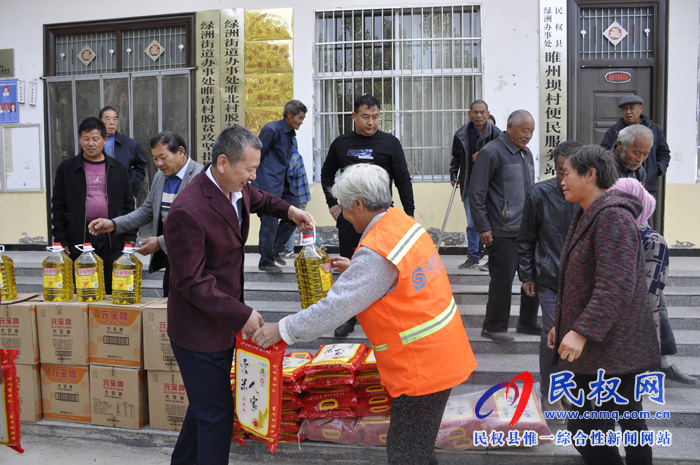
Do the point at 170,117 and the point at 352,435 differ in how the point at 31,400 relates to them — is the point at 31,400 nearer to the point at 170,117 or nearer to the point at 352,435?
the point at 352,435

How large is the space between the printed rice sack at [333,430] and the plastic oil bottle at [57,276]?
1.80 metres

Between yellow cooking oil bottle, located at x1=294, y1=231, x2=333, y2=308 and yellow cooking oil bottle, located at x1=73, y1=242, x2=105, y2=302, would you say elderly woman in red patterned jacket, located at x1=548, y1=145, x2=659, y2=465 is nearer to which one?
yellow cooking oil bottle, located at x1=294, y1=231, x2=333, y2=308

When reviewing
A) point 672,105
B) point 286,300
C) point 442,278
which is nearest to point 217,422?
point 442,278

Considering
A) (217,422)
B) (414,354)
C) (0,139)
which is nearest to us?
(414,354)

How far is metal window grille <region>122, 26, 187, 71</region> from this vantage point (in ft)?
25.2

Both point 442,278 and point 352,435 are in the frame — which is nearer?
point 442,278

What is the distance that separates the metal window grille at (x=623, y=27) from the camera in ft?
22.8

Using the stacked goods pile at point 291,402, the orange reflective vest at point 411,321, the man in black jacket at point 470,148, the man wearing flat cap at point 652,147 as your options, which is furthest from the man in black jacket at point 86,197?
the man wearing flat cap at point 652,147

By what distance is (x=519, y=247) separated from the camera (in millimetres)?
3811

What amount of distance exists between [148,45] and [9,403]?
611 centimetres

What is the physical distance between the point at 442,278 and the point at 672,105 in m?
5.96

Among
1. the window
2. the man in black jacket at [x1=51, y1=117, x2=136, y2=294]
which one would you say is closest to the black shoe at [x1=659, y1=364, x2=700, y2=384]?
the man in black jacket at [x1=51, y1=117, x2=136, y2=294]

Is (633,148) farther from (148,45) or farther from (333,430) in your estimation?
(148,45)

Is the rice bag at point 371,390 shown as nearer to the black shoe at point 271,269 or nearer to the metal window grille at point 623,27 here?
the black shoe at point 271,269
